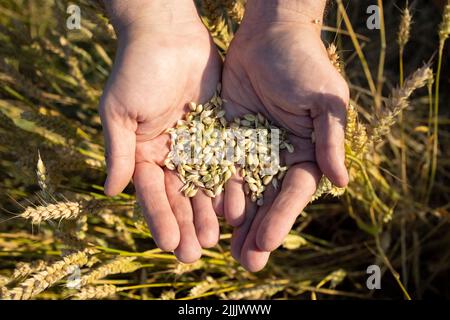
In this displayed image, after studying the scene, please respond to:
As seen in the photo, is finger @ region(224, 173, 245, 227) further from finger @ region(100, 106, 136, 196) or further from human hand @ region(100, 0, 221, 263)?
finger @ region(100, 106, 136, 196)

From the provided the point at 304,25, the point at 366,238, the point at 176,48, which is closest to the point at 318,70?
the point at 304,25

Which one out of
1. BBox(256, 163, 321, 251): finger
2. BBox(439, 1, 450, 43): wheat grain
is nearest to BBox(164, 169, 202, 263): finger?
BBox(256, 163, 321, 251): finger

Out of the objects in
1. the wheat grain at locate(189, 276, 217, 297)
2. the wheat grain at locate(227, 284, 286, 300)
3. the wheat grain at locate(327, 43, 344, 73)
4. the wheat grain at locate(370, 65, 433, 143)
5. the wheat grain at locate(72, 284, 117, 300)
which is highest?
the wheat grain at locate(327, 43, 344, 73)

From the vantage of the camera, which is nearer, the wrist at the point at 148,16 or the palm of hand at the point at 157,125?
the palm of hand at the point at 157,125

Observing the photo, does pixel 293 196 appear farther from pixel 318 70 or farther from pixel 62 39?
pixel 62 39

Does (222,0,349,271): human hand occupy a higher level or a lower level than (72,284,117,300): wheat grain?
higher

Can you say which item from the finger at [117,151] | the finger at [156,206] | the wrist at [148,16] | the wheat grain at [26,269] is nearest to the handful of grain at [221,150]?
the finger at [156,206]

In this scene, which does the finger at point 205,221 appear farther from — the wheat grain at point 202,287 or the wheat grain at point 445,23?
the wheat grain at point 445,23

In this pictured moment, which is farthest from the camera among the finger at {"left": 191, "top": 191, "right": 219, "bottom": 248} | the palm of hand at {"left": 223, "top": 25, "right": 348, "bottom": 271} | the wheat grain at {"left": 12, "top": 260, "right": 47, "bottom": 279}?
the finger at {"left": 191, "top": 191, "right": 219, "bottom": 248}
